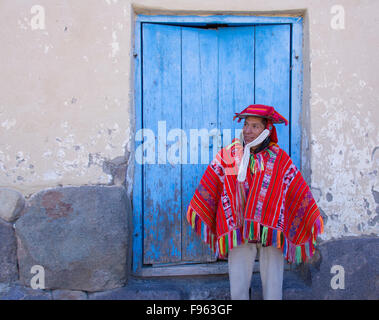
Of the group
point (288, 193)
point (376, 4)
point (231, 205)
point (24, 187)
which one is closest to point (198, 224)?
point (231, 205)

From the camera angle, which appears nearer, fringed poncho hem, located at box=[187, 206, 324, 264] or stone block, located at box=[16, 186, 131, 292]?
fringed poncho hem, located at box=[187, 206, 324, 264]

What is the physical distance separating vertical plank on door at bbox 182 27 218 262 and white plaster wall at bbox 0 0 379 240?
0.24 m

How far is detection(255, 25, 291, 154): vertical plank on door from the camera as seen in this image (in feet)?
10.4

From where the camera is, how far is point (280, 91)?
3188mm

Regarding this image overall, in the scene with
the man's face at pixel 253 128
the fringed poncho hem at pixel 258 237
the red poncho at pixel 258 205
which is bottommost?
the fringed poncho hem at pixel 258 237

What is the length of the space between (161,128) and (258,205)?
108cm

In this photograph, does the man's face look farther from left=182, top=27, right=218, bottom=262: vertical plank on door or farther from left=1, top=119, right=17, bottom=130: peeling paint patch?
left=1, top=119, right=17, bottom=130: peeling paint patch

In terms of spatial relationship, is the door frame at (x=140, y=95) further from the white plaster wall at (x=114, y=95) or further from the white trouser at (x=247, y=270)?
the white trouser at (x=247, y=270)

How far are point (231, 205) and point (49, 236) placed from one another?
1.34 m

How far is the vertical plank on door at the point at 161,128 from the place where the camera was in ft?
10.3

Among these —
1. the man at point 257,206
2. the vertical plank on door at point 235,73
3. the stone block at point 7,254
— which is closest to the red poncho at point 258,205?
the man at point 257,206

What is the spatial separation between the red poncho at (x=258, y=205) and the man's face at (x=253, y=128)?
0.10 meters

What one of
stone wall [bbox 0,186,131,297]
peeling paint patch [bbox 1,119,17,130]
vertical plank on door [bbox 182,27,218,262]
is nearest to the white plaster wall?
peeling paint patch [bbox 1,119,17,130]
